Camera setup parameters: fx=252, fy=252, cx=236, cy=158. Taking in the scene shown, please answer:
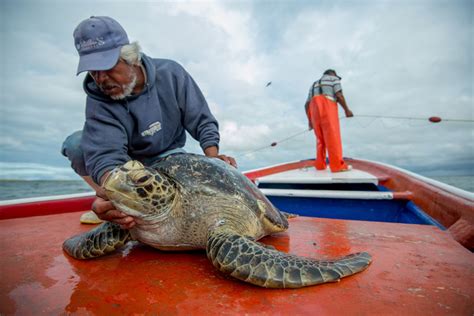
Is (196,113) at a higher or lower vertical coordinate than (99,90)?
lower

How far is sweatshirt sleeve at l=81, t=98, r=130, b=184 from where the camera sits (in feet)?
6.59

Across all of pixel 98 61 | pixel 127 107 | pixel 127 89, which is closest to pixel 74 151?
pixel 127 107

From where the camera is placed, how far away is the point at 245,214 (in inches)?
64.5

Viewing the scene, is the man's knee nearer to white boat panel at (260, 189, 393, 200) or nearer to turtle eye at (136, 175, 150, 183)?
turtle eye at (136, 175, 150, 183)

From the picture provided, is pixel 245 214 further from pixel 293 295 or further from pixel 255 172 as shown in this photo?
pixel 255 172

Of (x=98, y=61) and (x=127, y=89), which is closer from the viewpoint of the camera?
Answer: (x=98, y=61)

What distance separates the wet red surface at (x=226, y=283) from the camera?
99 centimetres

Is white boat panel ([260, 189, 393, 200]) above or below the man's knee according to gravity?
below

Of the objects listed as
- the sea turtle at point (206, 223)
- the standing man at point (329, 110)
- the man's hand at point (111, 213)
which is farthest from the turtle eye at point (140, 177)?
the standing man at point (329, 110)

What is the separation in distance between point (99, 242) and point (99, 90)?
133 centimetres

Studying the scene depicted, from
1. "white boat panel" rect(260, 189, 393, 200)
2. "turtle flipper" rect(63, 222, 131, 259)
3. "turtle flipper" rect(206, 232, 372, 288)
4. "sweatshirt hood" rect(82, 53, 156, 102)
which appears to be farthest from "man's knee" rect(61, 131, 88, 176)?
"white boat panel" rect(260, 189, 393, 200)

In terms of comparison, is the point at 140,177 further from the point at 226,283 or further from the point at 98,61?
the point at 98,61

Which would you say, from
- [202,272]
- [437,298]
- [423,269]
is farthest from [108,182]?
[423,269]

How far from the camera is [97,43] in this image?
1962 mm
